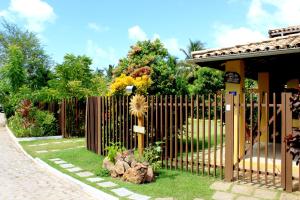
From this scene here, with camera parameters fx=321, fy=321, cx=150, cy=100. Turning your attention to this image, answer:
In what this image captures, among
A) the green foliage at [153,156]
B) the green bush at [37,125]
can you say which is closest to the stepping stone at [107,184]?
the green foliage at [153,156]

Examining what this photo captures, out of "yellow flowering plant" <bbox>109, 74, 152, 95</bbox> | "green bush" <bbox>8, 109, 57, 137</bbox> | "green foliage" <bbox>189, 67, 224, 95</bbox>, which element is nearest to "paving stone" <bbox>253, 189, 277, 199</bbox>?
"yellow flowering plant" <bbox>109, 74, 152, 95</bbox>

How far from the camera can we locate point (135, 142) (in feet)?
31.4

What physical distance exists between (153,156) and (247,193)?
2866 mm

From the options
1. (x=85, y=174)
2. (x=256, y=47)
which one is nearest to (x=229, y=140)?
(x=256, y=47)

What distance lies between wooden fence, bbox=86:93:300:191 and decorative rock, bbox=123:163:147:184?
4.16 ft

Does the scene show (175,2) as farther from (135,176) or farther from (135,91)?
(135,176)

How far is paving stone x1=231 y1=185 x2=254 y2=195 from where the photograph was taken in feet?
21.0

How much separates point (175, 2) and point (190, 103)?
9291mm

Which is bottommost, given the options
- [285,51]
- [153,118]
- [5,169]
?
[5,169]

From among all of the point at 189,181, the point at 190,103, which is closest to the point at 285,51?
the point at 190,103

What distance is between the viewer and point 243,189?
6.58 m

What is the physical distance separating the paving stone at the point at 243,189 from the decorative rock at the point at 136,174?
6.47 ft

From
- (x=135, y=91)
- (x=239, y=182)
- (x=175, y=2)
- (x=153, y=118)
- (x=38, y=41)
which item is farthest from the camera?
(x=38, y=41)

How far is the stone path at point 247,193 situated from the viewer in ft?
19.9
